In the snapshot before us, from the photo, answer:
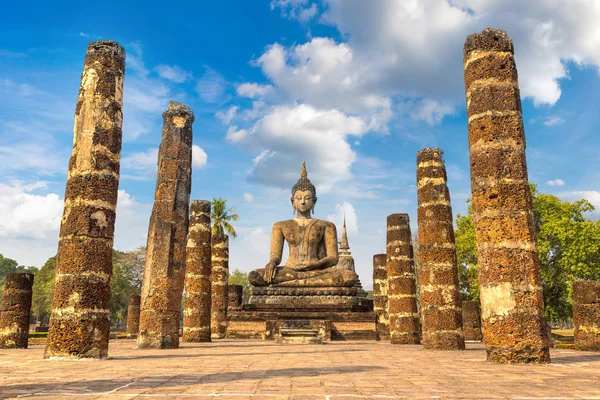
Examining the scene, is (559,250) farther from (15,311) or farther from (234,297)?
(15,311)

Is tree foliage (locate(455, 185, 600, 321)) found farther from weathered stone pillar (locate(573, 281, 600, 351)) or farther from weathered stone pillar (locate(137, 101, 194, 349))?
weathered stone pillar (locate(137, 101, 194, 349))

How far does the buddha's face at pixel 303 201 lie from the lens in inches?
891

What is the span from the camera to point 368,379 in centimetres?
603

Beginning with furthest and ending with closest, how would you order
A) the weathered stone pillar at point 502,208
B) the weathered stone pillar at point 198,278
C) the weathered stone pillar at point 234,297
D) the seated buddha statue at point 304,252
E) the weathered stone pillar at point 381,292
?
the weathered stone pillar at point 234,297 → the weathered stone pillar at point 381,292 → the seated buddha statue at point 304,252 → the weathered stone pillar at point 198,278 → the weathered stone pillar at point 502,208

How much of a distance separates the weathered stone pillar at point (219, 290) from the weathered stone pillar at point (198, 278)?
184 inches

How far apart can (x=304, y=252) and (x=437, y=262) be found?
8.93 meters

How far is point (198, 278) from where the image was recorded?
1708 centimetres

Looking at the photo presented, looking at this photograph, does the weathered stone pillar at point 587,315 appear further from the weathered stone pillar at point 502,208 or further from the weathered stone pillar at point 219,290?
the weathered stone pillar at point 219,290

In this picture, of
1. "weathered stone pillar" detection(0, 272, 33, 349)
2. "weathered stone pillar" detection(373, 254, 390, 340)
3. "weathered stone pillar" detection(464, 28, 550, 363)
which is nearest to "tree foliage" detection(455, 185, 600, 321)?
"weathered stone pillar" detection(373, 254, 390, 340)

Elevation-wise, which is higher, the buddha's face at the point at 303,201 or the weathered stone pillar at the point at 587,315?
the buddha's face at the point at 303,201

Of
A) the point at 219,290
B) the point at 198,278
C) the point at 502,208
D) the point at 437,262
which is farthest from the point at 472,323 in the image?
the point at 502,208

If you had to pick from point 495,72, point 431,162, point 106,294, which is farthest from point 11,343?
point 495,72

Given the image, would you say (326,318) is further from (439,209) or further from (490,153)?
(490,153)

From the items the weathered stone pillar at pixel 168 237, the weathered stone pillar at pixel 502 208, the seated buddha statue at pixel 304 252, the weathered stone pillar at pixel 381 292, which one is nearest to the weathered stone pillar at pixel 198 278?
the weathered stone pillar at pixel 168 237
